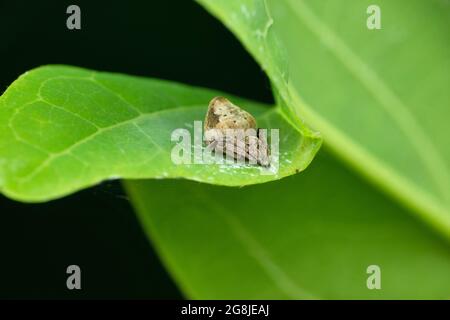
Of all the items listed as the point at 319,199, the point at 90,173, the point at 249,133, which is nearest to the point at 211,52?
the point at 319,199

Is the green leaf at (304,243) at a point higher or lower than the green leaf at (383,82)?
lower

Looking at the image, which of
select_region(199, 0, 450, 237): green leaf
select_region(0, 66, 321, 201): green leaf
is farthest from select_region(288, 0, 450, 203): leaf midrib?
select_region(0, 66, 321, 201): green leaf

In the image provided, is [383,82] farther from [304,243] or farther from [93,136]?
[93,136]

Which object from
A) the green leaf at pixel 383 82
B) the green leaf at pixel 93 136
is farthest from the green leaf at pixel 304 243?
the green leaf at pixel 93 136

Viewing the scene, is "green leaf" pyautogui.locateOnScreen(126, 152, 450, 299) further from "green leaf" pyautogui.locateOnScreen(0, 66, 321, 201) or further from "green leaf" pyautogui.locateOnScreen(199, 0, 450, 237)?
"green leaf" pyautogui.locateOnScreen(0, 66, 321, 201)

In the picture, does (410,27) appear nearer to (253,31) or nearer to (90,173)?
(253,31)

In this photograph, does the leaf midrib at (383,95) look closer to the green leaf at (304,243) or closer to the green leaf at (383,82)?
the green leaf at (383,82)

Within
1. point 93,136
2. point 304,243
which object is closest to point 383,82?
point 304,243

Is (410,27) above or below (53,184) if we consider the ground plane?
above
